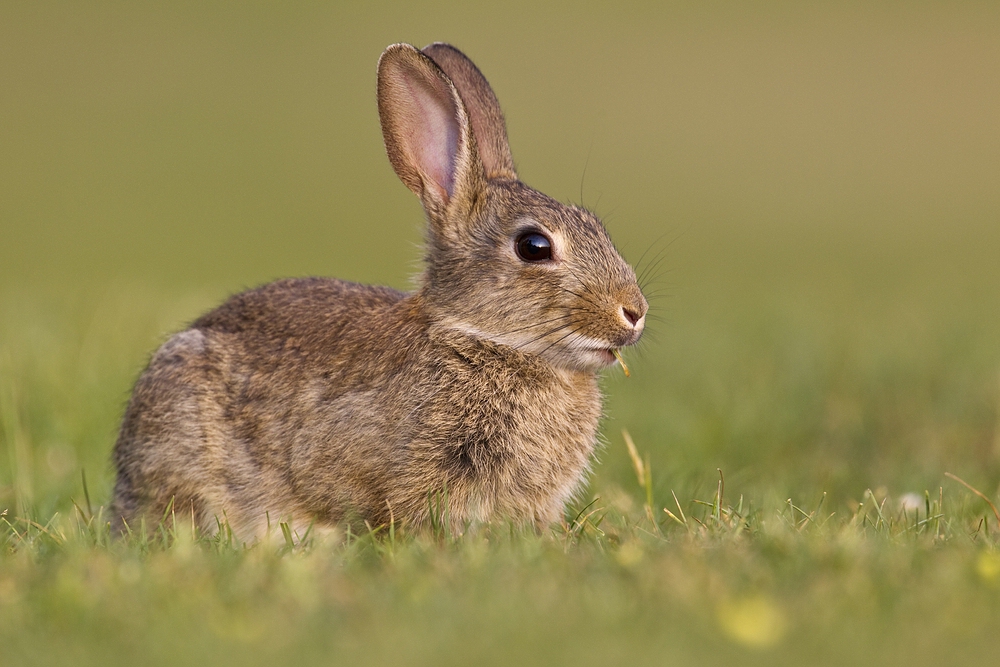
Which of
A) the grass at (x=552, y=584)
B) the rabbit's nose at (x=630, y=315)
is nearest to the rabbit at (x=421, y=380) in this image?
the rabbit's nose at (x=630, y=315)

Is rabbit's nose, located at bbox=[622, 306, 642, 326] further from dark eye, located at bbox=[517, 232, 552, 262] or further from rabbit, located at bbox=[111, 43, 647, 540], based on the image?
dark eye, located at bbox=[517, 232, 552, 262]

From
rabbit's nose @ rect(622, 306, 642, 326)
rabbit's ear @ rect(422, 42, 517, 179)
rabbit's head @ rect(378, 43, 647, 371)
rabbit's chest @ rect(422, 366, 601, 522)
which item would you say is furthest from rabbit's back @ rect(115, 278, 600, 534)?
rabbit's ear @ rect(422, 42, 517, 179)

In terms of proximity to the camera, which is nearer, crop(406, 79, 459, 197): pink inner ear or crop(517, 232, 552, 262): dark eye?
crop(517, 232, 552, 262): dark eye

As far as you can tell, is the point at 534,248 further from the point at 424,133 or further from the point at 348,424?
the point at 348,424

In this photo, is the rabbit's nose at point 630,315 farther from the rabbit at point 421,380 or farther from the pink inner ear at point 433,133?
the pink inner ear at point 433,133

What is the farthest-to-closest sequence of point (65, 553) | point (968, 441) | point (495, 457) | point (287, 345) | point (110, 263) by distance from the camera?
1. point (110, 263)
2. point (968, 441)
3. point (287, 345)
4. point (495, 457)
5. point (65, 553)

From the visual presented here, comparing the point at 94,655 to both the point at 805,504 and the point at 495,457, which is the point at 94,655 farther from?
the point at 805,504

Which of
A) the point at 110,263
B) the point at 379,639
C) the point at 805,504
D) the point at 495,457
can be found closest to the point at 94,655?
the point at 379,639

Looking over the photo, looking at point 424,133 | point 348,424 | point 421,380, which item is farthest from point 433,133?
point 348,424
